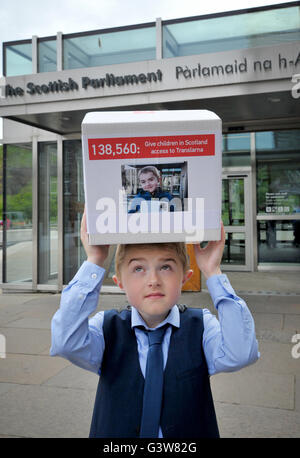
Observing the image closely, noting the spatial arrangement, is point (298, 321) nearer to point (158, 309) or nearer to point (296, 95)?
point (296, 95)

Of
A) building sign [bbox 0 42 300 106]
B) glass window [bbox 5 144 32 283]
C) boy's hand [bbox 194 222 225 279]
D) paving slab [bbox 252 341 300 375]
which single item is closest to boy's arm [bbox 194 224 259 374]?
boy's hand [bbox 194 222 225 279]

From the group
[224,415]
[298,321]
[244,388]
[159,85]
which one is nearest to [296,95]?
[159,85]

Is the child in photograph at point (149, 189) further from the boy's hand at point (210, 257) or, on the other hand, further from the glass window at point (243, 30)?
the glass window at point (243, 30)

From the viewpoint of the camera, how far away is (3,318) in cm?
710

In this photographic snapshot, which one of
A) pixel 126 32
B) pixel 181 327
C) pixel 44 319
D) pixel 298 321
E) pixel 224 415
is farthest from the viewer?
pixel 126 32

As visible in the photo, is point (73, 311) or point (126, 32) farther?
point (126, 32)

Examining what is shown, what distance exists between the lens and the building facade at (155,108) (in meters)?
6.45

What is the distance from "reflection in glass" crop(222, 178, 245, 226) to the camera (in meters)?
11.4

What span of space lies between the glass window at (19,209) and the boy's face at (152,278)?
27.1 ft

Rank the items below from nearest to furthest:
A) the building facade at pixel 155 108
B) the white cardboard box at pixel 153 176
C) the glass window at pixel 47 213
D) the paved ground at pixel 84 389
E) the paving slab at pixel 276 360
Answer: the white cardboard box at pixel 153 176
the paved ground at pixel 84 389
the paving slab at pixel 276 360
the building facade at pixel 155 108
the glass window at pixel 47 213

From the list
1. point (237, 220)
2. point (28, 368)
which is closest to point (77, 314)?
point (28, 368)

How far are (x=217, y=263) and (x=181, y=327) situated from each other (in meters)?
0.32

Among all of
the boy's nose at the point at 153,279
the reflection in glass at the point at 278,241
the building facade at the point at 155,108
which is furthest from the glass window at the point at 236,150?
the boy's nose at the point at 153,279

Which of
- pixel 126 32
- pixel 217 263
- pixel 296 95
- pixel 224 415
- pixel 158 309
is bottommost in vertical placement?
pixel 224 415
